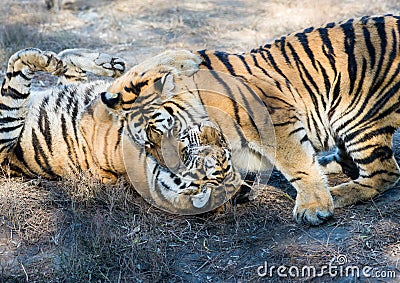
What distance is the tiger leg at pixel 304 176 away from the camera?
376 centimetres

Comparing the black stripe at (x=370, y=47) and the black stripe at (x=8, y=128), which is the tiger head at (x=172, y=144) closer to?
the black stripe at (x=8, y=128)

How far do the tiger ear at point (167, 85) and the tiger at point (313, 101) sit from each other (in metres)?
0.03

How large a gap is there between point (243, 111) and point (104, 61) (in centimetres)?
162

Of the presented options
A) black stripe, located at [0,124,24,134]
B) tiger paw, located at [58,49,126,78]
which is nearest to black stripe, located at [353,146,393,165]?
tiger paw, located at [58,49,126,78]

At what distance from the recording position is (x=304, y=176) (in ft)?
12.5

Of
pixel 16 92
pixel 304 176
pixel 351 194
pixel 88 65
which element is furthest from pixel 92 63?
pixel 351 194

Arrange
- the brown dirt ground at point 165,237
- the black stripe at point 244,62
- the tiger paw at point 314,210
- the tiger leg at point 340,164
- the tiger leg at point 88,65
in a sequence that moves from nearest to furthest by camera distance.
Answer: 1. the brown dirt ground at point 165,237
2. the tiger paw at point 314,210
3. the black stripe at point 244,62
4. the tiger leg at point 340,164
5. the tiger leg at point 88,65

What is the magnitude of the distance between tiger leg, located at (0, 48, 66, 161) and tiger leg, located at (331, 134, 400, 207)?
2416mm

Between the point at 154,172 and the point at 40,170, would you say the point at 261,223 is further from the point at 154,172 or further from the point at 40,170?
the point at 40,170

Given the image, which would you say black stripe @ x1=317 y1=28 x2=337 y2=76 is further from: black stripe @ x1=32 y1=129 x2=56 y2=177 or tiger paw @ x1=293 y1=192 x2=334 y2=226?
black stripe @ x1=32 y1=129 x2=56 y2=177

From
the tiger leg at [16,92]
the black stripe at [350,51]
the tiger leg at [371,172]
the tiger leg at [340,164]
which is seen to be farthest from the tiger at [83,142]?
the black stripe at [350,51]

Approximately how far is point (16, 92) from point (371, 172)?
2.71 m

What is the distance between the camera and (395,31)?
3.99 meters

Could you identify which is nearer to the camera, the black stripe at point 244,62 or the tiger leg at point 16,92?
the black stripe at point 244,62
